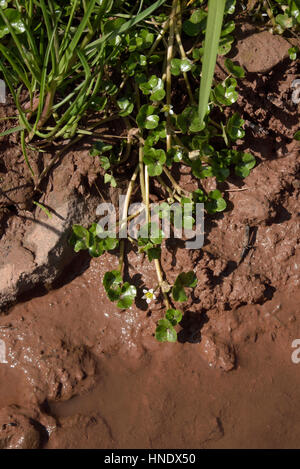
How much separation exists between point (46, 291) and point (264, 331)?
1211 millimetres

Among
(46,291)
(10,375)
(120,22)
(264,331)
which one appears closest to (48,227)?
(46,291)

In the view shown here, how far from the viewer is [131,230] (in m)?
2.62

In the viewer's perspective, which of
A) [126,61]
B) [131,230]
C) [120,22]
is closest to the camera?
[120,22]

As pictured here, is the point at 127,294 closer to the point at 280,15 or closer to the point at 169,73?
the point at 169,73

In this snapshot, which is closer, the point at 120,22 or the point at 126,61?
the point at 120,22

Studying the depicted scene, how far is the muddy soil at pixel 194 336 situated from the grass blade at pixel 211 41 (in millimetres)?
609

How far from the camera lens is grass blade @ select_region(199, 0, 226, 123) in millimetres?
1902

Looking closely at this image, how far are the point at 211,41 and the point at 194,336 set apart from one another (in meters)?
1.49

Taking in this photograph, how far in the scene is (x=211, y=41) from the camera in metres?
1.95

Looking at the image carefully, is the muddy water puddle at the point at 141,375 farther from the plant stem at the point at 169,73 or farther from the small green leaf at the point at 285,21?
the small green leaf at the point at 285,21

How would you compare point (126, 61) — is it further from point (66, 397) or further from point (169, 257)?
point (66, 397)

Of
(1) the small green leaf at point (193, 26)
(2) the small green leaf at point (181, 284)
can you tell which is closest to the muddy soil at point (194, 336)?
(2) the small green leaf at point (181, 284)

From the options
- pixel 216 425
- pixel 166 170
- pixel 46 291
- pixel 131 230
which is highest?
pixel 166 170

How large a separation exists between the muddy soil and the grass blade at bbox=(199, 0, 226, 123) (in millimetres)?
609
